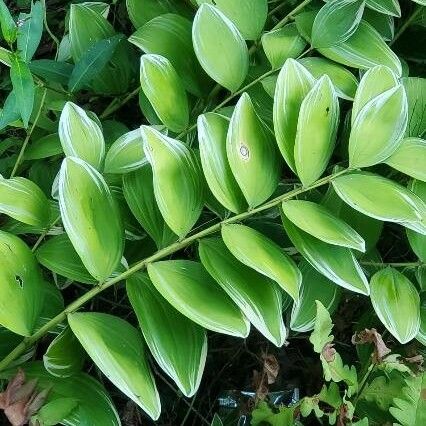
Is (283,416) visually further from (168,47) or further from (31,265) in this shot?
(168,47)

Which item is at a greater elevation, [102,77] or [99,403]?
[102,77]

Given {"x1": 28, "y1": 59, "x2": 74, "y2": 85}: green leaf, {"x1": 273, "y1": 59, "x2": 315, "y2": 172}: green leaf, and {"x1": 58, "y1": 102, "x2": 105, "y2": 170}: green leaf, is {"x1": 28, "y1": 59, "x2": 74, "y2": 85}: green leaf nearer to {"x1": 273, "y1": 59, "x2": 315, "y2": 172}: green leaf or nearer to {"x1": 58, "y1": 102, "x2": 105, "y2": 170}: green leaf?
{"x1": 58, "y1": 102, "x2": 105, "y2": 170}: green leaf

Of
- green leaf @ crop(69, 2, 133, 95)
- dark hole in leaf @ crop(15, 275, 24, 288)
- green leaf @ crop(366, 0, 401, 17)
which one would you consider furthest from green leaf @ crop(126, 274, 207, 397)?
green leaf @ crop(366, 0, 401, 17)

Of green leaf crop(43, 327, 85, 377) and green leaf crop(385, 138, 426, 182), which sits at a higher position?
green leaf crop(385, 138, 426, 182)

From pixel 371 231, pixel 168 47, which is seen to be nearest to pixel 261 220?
pixel 371 231

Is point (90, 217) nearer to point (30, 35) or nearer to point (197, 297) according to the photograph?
point (197, 297)

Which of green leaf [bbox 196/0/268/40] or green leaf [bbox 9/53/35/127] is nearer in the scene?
green leaf [bbox 9/53/35/127]

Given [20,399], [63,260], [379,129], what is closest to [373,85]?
[379,129]
